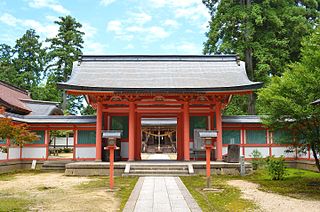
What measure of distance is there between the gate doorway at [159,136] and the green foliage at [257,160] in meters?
16.3

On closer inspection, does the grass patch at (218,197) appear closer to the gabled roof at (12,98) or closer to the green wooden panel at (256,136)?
the green wooden panel at (256,136)

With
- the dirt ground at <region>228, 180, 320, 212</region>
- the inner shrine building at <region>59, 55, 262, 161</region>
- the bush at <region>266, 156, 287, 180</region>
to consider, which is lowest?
the dirt ground at <region>228, 180, 320, 212</region>

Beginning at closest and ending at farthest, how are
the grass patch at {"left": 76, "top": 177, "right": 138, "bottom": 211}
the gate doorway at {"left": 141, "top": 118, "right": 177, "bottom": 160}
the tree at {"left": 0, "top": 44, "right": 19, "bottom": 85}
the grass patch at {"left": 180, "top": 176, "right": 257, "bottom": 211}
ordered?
the grass patch at {"left": 180, "top": 176, "right": 257, "bottom": 211}
the grass patch at {"left": 76, "top": 177, "right": 138, "bottom": 211}
the gate doorway at {"left": 141, "top": 118, "right": 177, "bottom": 160}
the tree at {"left": 0, "top": 44, "right": 19, "bottom": 85}

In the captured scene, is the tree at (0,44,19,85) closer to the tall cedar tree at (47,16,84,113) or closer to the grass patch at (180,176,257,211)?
the tall cedar tree at (47,16,84,113)

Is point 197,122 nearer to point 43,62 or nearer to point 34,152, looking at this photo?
point 34,152

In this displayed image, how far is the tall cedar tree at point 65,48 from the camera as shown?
41906 mm

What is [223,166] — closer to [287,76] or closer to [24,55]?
[287,76]

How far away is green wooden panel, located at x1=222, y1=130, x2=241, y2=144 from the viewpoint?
1919 centimetres

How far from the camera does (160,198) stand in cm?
963

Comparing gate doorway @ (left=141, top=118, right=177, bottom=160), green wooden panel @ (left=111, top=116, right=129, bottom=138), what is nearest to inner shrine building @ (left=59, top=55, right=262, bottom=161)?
green wooden panel @ (left=111, top=116, right=129, bottom=138)

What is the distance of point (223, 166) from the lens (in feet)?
51.2

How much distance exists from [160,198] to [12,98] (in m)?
17.3

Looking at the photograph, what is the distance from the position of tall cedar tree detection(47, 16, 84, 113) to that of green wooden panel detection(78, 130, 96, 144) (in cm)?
2356

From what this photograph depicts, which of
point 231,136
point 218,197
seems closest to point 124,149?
point 231,136
